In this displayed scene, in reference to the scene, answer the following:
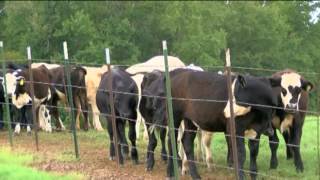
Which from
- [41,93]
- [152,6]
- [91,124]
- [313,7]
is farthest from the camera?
[313,7]

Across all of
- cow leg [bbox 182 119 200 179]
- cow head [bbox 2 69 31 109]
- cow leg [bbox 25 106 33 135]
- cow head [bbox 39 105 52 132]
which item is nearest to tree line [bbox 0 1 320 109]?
cow head [bbox 39 105 52 132]

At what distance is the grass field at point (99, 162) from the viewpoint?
10.9 metres

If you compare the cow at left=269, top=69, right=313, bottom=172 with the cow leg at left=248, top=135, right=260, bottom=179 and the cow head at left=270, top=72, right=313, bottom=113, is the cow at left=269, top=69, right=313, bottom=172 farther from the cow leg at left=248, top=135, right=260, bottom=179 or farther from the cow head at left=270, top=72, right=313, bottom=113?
the cow leg at left=248, top=135, right=260, bottom=179

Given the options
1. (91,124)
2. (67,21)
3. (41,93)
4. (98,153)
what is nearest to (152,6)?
(67,21)

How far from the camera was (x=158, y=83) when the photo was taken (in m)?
12.0

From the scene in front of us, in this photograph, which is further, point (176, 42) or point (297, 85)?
point (176, 42)

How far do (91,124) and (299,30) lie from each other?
38.9 m

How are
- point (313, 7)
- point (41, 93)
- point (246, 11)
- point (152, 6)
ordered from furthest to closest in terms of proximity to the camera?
point (246, 11)
point (313, 7)
point (152, 6)
point (41, 93)

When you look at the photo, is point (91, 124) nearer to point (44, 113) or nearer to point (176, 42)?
point (44, 113)

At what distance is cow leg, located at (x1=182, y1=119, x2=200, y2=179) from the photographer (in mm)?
10891

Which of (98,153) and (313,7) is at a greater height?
(313,7)

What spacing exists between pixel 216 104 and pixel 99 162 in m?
3.12

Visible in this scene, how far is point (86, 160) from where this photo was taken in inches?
500

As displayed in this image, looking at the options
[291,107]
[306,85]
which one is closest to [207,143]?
[291,107]
